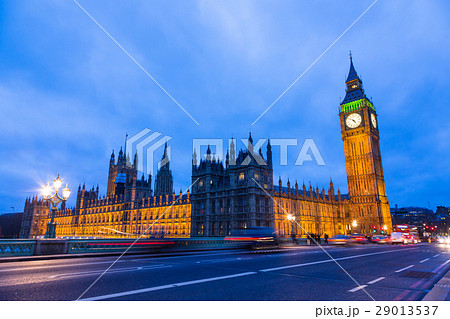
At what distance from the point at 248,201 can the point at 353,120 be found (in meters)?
51.0

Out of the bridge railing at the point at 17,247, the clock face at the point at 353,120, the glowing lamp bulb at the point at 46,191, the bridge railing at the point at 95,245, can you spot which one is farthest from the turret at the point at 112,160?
the bridge railing at the point at 17,247

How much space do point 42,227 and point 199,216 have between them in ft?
322

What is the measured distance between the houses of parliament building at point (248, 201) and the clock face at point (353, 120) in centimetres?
30

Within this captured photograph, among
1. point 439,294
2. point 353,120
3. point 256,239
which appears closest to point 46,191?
point 256,239

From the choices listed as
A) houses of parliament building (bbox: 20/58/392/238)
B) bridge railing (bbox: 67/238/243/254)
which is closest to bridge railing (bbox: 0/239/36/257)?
bridge railing (bbox: 67/238/243/254)

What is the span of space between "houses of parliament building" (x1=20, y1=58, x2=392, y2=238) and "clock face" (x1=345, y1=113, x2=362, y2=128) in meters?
0.30

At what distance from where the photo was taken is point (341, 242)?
125 ft

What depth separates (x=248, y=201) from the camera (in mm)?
54500

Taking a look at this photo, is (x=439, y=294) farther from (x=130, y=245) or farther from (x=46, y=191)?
(x=46, y=191)

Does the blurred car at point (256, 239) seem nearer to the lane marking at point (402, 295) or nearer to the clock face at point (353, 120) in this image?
the lane marking at point (402, 295)

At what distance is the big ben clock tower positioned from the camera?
7400cm

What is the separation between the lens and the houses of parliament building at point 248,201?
186ft

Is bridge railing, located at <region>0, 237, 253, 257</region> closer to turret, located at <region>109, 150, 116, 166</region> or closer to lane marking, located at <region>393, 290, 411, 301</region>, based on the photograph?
lane marking, located at <region>393, 290, 411, 301</region>
